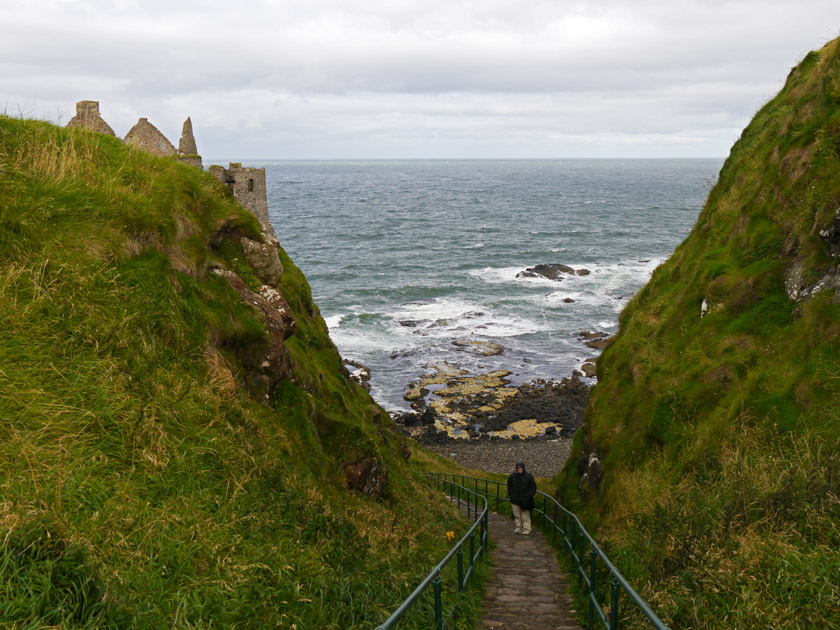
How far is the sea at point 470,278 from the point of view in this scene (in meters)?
49.6

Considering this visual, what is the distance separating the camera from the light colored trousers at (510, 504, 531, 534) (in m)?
14.9

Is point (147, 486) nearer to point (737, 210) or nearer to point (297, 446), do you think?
point (297, 446)

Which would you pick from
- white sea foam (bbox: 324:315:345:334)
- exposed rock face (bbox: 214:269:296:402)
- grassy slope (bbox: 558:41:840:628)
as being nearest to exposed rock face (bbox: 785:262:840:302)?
grassy slope (bbox: 558:41:840:628)

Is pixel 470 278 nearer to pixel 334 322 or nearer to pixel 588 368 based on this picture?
pixel 334 322

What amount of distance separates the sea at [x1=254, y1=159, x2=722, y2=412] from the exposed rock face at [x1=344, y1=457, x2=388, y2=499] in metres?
24.3

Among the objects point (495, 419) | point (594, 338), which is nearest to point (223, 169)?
point (495, 419)

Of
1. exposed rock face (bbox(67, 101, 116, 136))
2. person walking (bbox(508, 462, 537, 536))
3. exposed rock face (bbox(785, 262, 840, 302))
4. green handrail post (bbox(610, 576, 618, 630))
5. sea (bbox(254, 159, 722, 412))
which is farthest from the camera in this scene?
sea (bbox(254, 159, 722, 412))

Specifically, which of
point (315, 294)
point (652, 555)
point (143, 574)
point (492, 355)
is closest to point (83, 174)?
point (143, 574)

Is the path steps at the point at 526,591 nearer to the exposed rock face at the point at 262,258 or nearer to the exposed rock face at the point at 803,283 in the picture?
the exposed rock face at the point at 803,283

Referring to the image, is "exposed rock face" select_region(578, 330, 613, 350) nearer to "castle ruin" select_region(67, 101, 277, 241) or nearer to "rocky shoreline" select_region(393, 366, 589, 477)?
"rocky shoreline" select_region(393, 366, 589, 477)

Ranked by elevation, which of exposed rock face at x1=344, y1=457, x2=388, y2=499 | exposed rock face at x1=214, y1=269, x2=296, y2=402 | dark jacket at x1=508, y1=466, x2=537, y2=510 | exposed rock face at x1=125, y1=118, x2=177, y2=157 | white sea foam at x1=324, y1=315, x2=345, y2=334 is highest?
exposed rock face at x1=125, y1=118, x2=177, y2=157

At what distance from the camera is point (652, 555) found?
7.84 meters

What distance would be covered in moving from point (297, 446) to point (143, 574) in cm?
541

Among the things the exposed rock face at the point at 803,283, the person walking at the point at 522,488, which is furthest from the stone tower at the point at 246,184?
the exposed rock face at the point at 803,283
